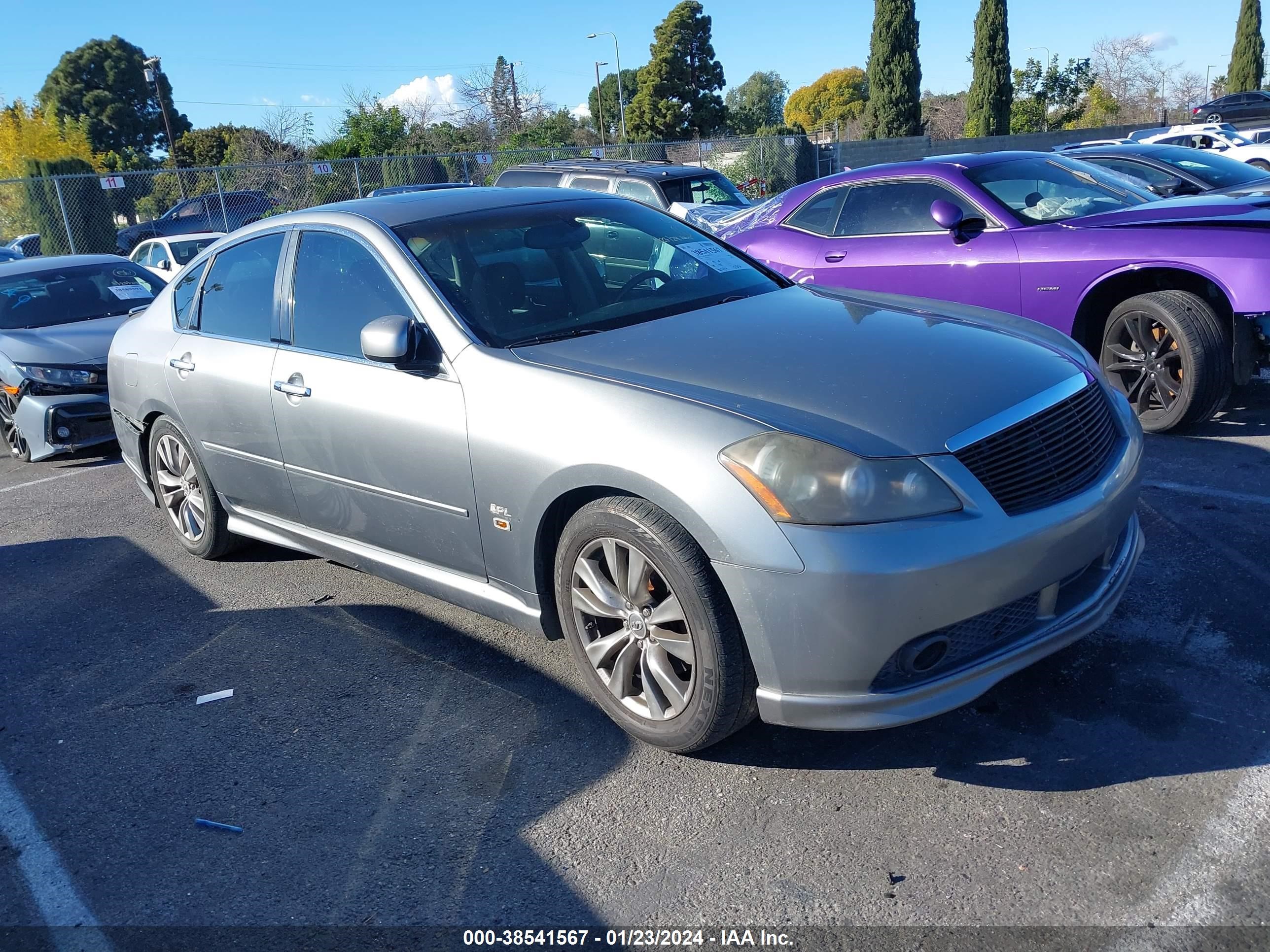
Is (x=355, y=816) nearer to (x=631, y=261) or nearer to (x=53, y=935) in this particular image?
(x=53, y=935)

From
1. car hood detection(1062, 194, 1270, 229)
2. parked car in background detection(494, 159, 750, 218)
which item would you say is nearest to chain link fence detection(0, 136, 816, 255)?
parked car in background detection(494, 159, 750, 218)

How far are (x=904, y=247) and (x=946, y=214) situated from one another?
64 cm

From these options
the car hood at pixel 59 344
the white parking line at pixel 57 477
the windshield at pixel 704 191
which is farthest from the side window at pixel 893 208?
the windshield at pixel 704 191

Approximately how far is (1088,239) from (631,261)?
3176 mm

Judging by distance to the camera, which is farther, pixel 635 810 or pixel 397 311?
pixel 397 311

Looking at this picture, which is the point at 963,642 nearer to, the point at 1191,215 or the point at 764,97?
the point at 1191,215

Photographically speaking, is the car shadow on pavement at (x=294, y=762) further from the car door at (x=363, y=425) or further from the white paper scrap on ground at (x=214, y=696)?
the car door at (x=363, y=425)

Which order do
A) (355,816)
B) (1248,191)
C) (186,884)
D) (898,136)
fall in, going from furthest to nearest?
(898,136), (1248,191), (355,816), (186,884)

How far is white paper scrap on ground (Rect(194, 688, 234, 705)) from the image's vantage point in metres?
3.86

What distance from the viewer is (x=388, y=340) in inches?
138

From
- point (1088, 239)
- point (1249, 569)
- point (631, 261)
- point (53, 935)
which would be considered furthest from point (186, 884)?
point (1088, 239)

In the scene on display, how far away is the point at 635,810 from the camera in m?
2.96

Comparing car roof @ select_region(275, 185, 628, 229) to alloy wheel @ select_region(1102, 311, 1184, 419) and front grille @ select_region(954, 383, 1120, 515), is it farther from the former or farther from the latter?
alloy wheel @ select_region(1102, 311, 1184, 419)

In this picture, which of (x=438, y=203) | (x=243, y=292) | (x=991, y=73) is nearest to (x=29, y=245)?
(x=243, y=292)
